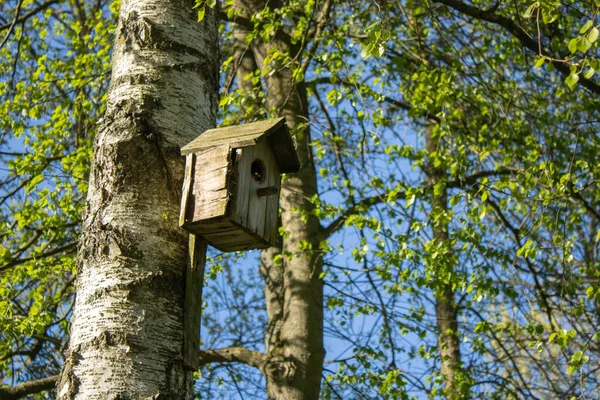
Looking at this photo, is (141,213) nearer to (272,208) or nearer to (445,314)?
(272,208)

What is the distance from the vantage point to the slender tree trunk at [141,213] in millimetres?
2213

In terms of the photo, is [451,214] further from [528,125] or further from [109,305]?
[109,305]

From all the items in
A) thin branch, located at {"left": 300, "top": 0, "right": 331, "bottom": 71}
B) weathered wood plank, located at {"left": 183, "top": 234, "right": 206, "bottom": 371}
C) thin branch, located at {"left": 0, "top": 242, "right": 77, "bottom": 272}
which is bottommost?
weathered wood plank, located at {"left": 183, "top": 234, "right": 206, "bottom": 371}

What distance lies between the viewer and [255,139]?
2.65 metres

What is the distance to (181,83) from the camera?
2.72 meters

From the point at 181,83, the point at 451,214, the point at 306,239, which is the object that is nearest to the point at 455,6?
the point at 451,214

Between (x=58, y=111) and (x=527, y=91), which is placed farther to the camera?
(x=527, y=91)

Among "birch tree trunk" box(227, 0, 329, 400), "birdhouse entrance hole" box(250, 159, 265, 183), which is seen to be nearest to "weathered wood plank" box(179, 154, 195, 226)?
"birdhouse entrance hole" box(250, 159, 265, 183)

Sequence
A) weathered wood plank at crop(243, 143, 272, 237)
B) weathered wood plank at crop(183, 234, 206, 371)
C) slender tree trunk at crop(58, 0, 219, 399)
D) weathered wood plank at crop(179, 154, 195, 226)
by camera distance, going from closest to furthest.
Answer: slender tree trunk at crop(58, 0, 219, 399) < weathered wood plank at crop(183, 234, 206, 371) < weathered wood plank at crop(179, 154, 195, 226) < weathered wood plank at crop(243, 143, 272, 237)

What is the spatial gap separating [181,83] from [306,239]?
3.42 meters

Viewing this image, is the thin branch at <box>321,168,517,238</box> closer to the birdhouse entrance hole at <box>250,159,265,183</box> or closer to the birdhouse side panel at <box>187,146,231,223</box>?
the birdhouse entrance hole at <box>250,159,265,183</box>

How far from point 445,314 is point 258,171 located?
17.1 feet

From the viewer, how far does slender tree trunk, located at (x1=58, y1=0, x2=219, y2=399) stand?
2.21 m

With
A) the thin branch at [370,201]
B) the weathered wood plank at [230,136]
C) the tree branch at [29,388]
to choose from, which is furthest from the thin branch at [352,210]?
the weathered wood plank at [230,136]
